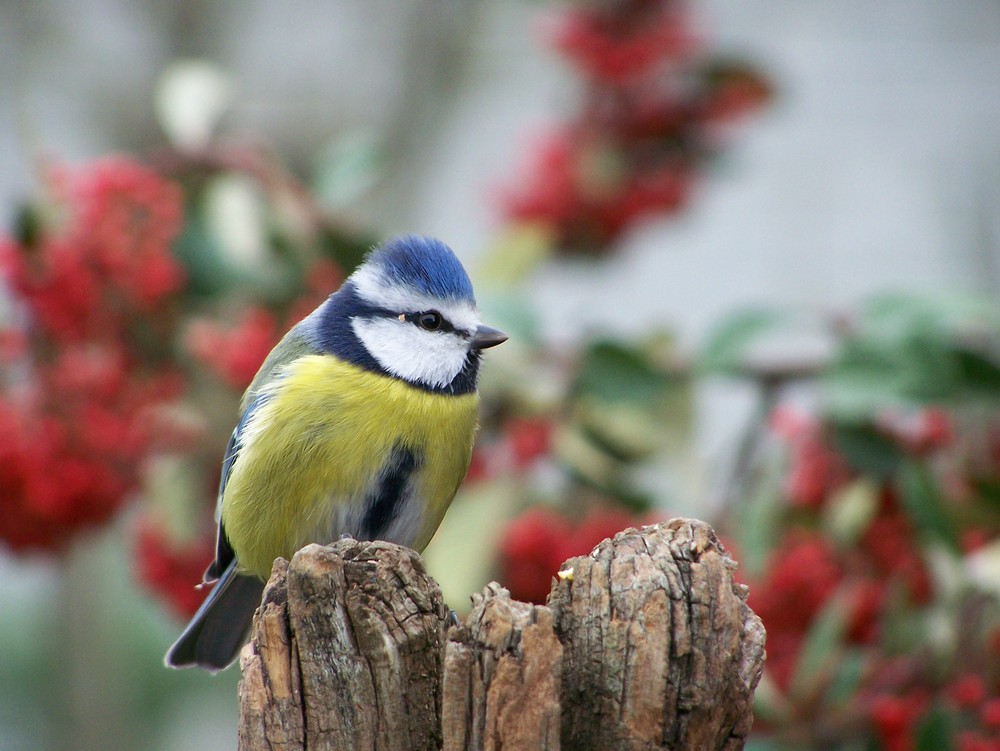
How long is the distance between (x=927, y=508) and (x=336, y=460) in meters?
0.87

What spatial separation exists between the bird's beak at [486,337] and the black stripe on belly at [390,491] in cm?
16

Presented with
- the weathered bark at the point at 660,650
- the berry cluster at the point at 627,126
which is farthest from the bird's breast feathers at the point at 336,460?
the berry cluster at the point at 627,126

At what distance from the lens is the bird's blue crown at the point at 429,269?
4.52 ft

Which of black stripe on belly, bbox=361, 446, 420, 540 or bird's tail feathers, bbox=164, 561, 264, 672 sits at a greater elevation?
black stripe on belly, bbox=361, 446, 420, 540

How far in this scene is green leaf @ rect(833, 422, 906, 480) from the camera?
5.68 feet

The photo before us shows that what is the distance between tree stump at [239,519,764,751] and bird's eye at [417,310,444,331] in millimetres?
523

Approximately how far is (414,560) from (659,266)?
336 centimetres

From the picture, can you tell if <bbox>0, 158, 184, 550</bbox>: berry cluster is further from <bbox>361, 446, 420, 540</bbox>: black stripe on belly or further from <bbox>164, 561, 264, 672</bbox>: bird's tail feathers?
<bbox>361, 446, 420, 540</bbox>: black stripe on belly

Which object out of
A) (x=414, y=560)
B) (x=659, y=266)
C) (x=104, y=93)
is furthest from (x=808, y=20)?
(x=414, y=560)

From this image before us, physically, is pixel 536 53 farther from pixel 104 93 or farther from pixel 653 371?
pixel 653 371

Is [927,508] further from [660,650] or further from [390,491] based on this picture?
[660,650]

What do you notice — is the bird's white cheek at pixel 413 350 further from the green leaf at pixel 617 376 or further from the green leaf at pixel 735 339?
the green leaf at pixel 735 339

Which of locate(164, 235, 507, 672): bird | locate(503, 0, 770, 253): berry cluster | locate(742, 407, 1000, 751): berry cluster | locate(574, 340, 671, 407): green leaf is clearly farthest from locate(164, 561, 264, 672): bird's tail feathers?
locate(503, 0, 770, 253): berry cluster

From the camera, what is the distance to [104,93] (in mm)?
3250
